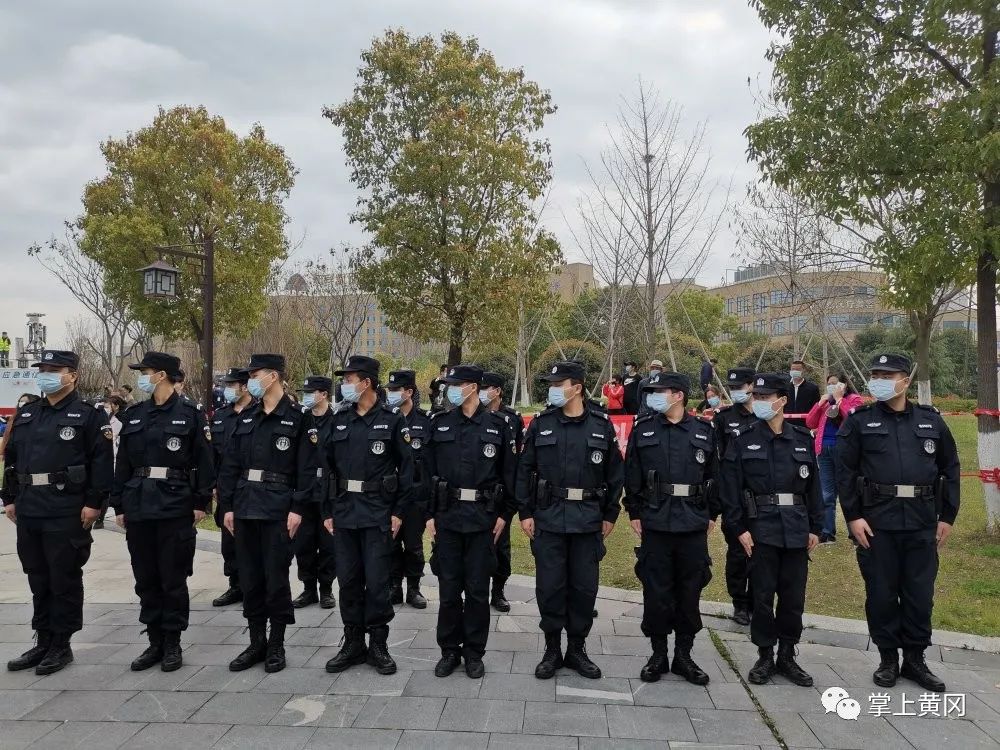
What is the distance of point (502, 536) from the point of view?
19.0 feet

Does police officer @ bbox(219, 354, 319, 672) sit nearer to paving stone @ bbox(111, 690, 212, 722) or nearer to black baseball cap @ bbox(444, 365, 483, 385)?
paving stone @ bbox(111, 690, 212, 722)

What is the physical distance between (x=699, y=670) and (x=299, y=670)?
2.71 m

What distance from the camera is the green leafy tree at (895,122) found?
23.7 feet

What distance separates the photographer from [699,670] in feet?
15.2

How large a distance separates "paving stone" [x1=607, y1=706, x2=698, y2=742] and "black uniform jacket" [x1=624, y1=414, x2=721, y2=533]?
3.60 feet

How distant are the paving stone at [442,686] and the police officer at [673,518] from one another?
1149 mm

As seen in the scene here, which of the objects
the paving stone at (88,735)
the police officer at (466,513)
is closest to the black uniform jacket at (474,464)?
the police officer at (466,513)

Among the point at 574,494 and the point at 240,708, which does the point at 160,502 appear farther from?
the point at 574,494

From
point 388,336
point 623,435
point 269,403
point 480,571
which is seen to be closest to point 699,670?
point 480,571

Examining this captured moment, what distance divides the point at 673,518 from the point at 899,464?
1.57 m

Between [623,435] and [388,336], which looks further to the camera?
[388,336]

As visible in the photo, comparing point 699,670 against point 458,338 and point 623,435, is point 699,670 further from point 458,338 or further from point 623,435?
point 458,338

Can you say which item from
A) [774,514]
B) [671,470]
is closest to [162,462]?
[671,470]

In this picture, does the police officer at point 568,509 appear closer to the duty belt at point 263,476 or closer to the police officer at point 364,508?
the police officer at point 364,508
